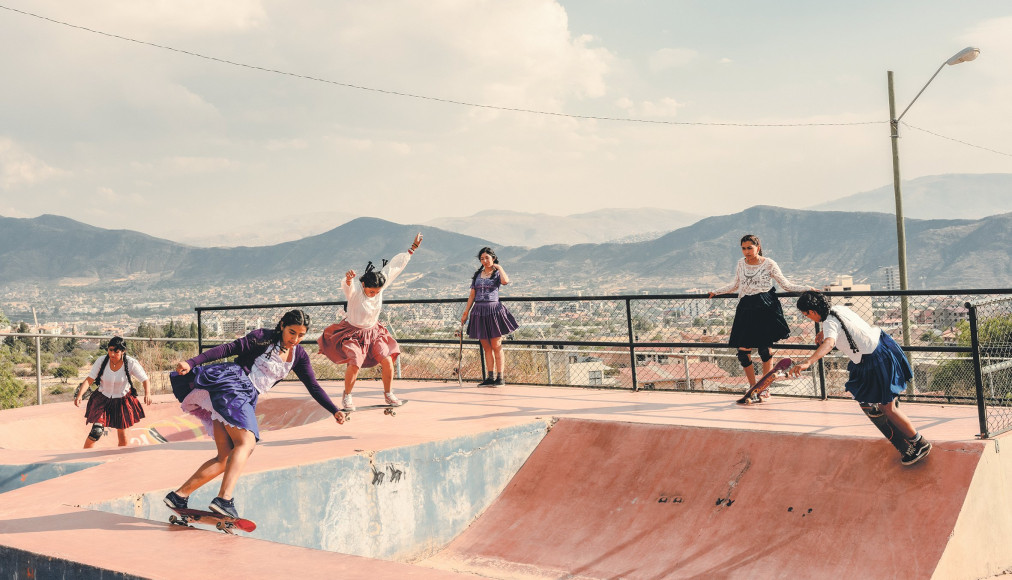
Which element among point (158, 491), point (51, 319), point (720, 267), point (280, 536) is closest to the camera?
point (158, 491)

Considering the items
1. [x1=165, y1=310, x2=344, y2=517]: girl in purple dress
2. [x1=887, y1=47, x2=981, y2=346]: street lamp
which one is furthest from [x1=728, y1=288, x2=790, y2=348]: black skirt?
[x1=887, y1=47, x2=981, y2=346]: street lamp

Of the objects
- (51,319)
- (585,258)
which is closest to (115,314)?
(51,319)

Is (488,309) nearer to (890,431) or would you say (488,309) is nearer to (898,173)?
(890,431)

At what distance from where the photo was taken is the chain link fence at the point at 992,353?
5789 mm

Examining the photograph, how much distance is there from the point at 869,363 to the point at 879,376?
0.11 metres

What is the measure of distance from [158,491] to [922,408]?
22.0 feet

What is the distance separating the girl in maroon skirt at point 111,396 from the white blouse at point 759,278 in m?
6.16

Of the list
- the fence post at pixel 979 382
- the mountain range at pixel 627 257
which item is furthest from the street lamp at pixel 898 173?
the mountain range at pixel 627 257

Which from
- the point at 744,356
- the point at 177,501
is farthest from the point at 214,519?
the point at 744,356

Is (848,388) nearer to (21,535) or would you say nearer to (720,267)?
(21,535)

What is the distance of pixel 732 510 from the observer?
6.04m

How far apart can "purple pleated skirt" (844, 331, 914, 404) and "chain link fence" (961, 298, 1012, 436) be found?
25.3 inches

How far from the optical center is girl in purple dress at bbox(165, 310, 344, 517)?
4.70m

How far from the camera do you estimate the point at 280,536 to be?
18.5ft
